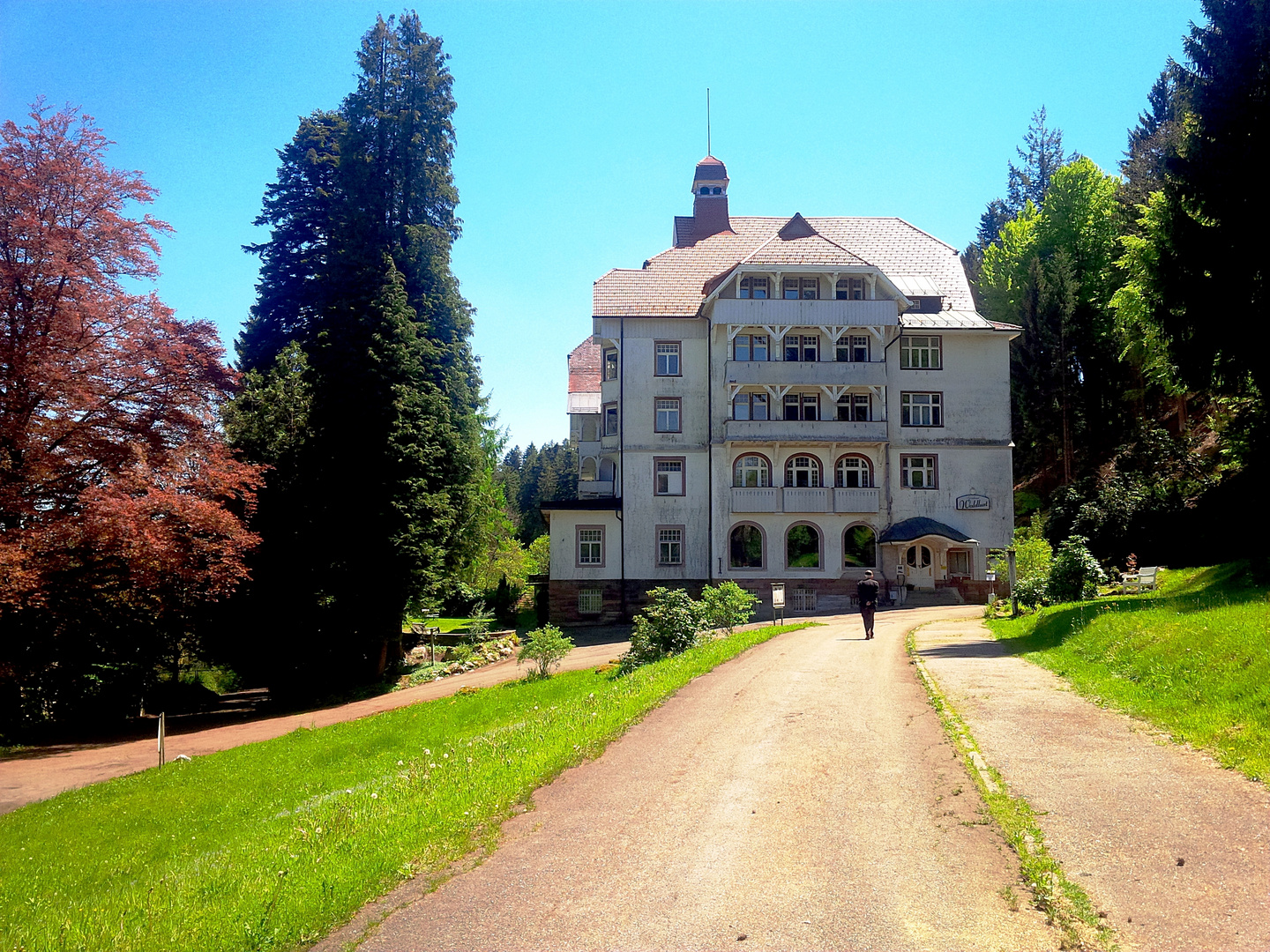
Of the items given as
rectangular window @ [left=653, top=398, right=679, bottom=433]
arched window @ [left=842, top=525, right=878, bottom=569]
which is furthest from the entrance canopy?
rectangular window @ [left=653, top=398, right=679, bottom=433]

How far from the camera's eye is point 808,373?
4250 centimetres

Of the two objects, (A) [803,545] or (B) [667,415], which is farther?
(B) [667,415]

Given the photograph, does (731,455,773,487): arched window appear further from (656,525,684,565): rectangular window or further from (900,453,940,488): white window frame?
(900,453,940,488): white window frame

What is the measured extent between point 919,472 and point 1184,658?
31226 millimetres

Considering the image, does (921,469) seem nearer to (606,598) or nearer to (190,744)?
(606,598)

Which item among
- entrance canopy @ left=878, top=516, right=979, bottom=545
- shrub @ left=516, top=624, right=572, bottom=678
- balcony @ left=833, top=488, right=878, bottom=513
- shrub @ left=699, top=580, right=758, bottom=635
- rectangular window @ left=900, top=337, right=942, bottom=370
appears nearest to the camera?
shrub @ left=516, top=624, right=572, bottom=678

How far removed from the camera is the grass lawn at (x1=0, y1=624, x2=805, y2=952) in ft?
22.1

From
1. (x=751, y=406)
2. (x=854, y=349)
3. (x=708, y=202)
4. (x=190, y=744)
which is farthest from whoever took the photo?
→ (x=708, y=202)

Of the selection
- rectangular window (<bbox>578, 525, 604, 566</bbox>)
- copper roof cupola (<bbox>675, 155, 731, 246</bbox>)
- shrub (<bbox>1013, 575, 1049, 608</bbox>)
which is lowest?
shrub (<bbox>1013, 575, 1049, 608</bbox>)

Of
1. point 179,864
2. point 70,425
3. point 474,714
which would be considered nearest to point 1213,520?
point 474,714

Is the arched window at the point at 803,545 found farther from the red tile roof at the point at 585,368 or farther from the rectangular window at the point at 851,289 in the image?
the red tile roof at the point at 585,368

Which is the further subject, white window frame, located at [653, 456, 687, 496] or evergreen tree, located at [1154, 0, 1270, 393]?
white window frame, located at [653, 456, 687, 496]

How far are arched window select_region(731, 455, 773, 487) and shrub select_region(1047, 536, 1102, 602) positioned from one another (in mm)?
19108

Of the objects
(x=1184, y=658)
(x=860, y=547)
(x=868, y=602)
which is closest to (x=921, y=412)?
(x=860, y=547)
